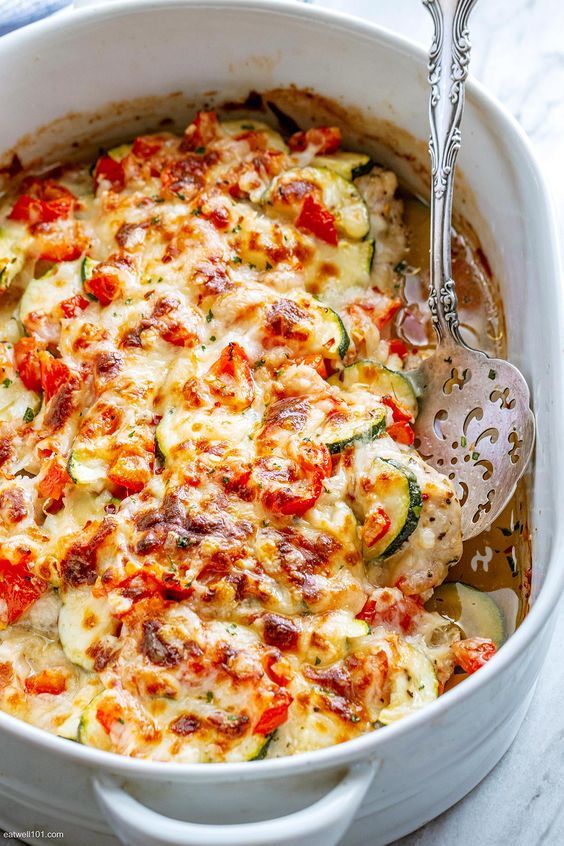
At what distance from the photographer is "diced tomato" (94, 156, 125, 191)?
4031 mm

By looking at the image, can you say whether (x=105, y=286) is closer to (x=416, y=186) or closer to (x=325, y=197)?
(x=325, y=197)

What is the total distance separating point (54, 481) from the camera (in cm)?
322

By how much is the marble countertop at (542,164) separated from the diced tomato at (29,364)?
193 centimetres

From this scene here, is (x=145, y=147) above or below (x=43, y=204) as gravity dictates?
above

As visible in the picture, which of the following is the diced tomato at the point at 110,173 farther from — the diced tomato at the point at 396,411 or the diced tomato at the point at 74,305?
the diced tomato at the point at 396,411

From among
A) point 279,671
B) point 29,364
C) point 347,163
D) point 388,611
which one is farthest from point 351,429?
point 347,163

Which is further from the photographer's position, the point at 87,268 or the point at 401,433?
the point at 87,268

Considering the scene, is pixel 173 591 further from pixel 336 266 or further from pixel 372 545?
pixel 336 266

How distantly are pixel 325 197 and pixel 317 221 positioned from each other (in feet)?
0.46

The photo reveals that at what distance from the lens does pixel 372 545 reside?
3088mm

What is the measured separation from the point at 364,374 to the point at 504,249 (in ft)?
2.45

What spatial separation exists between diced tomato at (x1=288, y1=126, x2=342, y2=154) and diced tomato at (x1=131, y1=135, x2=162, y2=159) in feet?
1.80

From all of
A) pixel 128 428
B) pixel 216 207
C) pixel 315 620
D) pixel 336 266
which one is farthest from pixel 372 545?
pixel 216 207

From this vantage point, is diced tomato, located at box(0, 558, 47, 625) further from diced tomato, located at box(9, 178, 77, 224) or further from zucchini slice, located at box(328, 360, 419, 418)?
diced tomato, located at box(9, 178, 77, 224)
